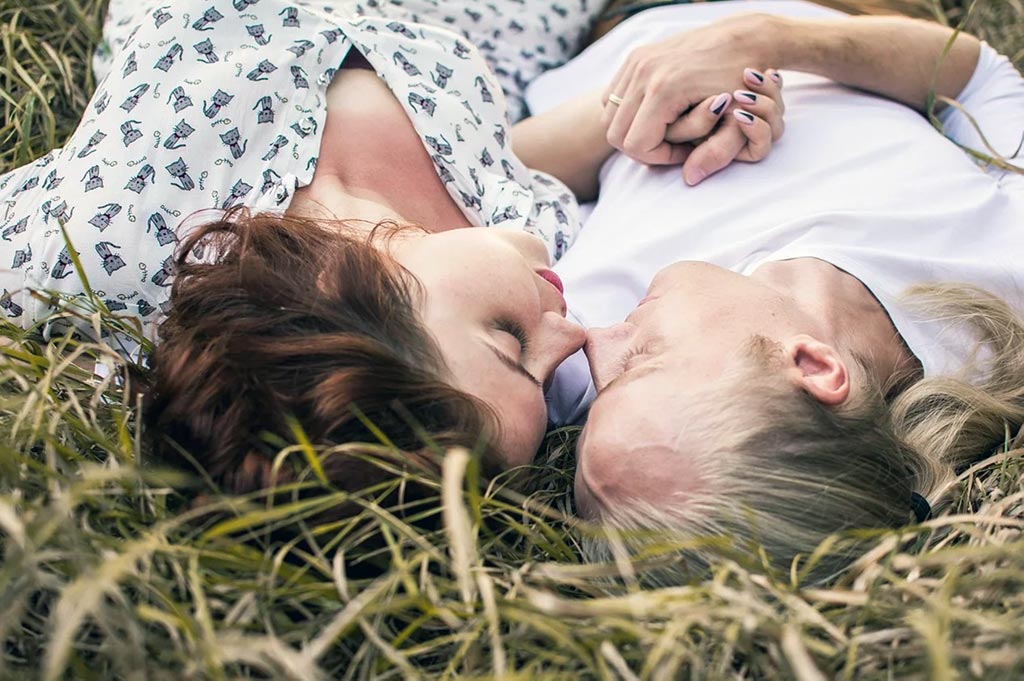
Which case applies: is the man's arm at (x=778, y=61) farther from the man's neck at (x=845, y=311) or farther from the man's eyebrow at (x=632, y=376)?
the man's eyebrow at (x=632, y=376)

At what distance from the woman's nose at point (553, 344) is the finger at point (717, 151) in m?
0.42

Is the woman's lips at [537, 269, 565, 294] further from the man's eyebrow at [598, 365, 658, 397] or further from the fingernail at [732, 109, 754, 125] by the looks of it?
the fingernail at [732, 109, 754, 125]

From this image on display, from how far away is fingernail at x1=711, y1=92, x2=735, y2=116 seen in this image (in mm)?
1397

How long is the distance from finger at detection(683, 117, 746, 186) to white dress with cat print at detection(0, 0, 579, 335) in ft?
0.86

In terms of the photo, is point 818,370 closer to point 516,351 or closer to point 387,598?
point 516,351

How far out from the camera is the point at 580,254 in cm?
145

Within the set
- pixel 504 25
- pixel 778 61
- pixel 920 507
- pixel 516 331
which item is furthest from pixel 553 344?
pixel 504 25

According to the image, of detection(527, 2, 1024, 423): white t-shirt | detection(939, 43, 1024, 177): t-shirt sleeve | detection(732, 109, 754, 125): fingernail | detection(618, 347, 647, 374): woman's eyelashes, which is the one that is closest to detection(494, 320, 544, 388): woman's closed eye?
detection(618, 347, 647, 374): woman's eyelashes

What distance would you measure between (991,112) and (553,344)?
1019mm

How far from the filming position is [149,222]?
1.20 m

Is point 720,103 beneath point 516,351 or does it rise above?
above

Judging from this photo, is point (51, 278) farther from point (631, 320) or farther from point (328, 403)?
point (631, 320)

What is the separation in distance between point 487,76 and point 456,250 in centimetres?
58

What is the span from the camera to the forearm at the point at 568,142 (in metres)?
1.65
